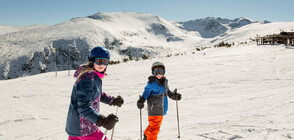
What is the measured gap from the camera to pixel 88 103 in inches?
71.7

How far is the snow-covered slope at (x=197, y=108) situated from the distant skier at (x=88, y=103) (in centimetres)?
152

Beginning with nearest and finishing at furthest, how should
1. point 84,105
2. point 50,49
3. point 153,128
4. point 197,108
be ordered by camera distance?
point 84,105 → point 153,128 → point 197,108 → point 50,49

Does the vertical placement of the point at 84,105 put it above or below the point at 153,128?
above

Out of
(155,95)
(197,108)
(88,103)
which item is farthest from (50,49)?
(88,103)

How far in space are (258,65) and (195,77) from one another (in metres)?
3.58

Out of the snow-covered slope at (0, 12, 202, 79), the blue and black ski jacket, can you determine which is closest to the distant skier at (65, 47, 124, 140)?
the blue and black ski jacket

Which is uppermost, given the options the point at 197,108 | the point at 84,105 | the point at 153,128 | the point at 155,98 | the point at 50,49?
the point at 50,49

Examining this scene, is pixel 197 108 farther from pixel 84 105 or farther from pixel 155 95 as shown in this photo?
pixel 84 105

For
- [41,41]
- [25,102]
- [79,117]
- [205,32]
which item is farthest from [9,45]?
[205,32]

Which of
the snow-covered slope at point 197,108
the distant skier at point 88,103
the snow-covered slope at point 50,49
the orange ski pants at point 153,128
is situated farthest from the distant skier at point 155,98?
the snow-covered slope at point 50,49

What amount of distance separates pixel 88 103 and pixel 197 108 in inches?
139

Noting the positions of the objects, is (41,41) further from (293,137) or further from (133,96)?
(293,137)

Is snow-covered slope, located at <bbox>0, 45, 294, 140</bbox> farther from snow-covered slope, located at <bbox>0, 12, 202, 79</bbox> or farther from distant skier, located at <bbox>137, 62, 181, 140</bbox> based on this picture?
snow-covered slope, located at <bbox>0, 12, 202, 79</bbox>

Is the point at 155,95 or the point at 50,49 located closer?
the point at 155,95
